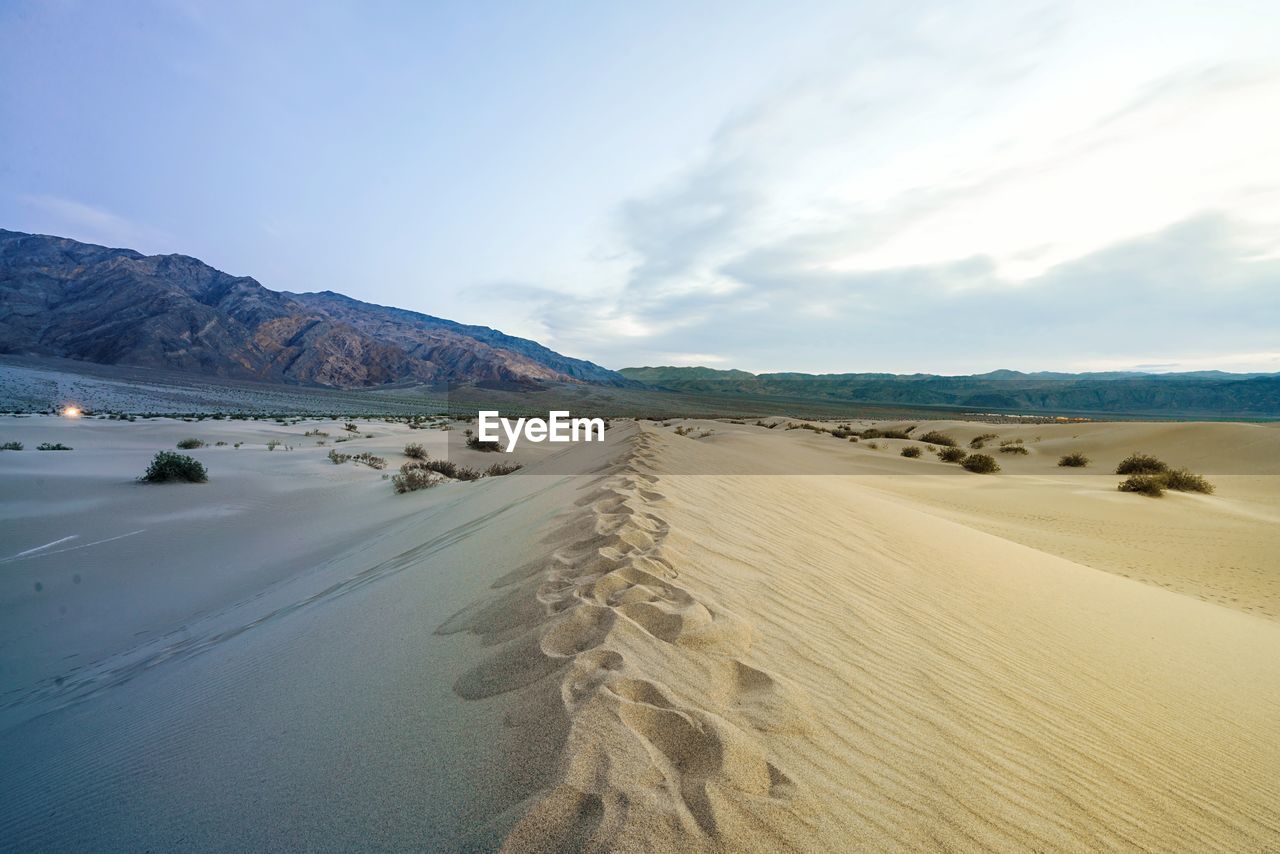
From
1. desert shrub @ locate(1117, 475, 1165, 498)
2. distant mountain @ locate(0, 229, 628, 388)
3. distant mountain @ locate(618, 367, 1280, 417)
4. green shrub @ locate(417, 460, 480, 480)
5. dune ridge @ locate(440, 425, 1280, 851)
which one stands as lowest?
green shrub @ locate(417, 460, 480, 480)

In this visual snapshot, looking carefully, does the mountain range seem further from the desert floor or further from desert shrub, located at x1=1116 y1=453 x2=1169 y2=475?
the desert floor

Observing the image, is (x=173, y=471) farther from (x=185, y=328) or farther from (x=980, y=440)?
(x=185, y=328)

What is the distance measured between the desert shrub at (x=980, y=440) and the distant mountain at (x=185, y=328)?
6831 cm

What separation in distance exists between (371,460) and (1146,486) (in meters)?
17.2

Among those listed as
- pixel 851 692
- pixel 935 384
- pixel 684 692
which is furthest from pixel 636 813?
pixel 935 384

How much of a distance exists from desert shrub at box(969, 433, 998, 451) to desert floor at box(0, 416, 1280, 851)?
16708 mm

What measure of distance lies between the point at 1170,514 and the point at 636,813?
36.7ft

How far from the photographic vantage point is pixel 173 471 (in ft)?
34.3

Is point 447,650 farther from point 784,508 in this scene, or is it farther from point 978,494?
point 978,494

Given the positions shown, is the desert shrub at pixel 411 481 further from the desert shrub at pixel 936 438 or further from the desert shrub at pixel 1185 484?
the desert shrub at pixel 936 438

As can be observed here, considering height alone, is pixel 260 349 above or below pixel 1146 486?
above

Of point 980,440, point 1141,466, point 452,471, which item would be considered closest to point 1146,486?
point 1141,466

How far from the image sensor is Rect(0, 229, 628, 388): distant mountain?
232ft

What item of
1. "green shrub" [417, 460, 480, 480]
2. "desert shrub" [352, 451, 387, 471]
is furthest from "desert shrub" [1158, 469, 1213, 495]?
"desert shrub" [352, 451, 387, 471]
